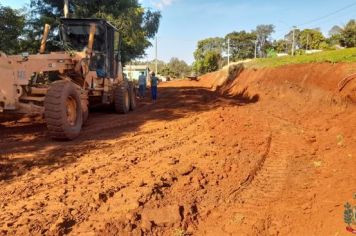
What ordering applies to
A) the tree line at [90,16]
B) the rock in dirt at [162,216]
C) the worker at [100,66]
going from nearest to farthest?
1. the rock in dirt at [162,216]
2. the worker at [100,66]
3. the tree line at [90,16]

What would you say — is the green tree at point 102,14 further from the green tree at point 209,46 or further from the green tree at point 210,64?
the green tree at point 209,46

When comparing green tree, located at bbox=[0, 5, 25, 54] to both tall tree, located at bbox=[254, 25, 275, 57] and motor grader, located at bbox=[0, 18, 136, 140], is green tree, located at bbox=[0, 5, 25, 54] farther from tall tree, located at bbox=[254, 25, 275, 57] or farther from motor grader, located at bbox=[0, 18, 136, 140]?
tall tree, located at bbox=[254, 25, 275, 57]

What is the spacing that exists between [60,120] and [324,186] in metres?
5.22

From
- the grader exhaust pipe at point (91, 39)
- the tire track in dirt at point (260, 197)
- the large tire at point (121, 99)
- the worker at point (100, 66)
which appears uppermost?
the grader exhaust pipe at point (91, 39)

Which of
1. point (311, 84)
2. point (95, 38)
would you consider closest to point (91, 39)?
point (95, 38)

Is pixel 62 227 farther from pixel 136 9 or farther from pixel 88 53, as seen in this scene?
pixel 136 9

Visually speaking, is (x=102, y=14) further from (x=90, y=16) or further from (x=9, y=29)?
(x=9, y=29)

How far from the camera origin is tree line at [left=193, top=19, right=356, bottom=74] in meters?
62.2

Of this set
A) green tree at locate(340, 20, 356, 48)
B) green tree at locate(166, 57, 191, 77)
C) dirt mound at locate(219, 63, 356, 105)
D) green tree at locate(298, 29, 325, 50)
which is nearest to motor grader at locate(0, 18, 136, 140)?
dirt mound at locate(219, 63, 356, 105)

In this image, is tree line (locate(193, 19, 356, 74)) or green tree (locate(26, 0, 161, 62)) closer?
green tree (locate(26, 0, 161, 62))

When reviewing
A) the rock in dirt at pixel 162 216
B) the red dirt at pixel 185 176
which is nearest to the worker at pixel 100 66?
the red dirt at pixel 185 176

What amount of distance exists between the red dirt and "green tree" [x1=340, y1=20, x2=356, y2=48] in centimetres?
4594

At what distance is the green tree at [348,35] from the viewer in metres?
54.6

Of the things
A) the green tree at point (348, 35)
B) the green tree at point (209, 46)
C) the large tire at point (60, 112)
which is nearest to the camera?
the large tire at point (60, 112)
